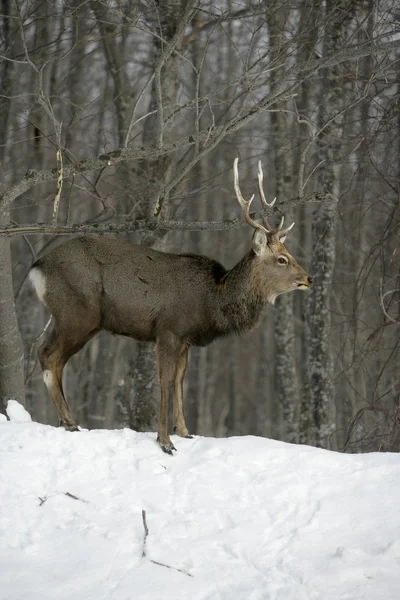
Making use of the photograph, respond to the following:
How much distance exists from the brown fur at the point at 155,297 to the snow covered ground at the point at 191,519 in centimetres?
68

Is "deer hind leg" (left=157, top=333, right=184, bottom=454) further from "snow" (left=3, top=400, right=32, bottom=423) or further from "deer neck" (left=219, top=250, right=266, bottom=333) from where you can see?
"snow" (left=3, top=400, right=32, bottom=423)

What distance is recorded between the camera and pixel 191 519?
20.2ft

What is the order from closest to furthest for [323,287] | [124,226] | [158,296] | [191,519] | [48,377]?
[191,519] < [124,226] < [48,377] < [158,296] < [323,287]

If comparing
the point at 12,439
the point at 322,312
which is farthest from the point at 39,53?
the point at 12,439

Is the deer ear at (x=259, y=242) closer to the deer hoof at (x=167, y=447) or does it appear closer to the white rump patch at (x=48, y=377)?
the deer hoof at (x=167, y=447)

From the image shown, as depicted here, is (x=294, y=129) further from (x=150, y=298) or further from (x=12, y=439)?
(x=12, y=439)

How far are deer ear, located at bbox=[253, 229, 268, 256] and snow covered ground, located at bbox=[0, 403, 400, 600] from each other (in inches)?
85.0

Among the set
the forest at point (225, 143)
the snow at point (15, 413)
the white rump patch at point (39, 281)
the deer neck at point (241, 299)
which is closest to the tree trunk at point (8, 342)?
the forest at point (225, 143)

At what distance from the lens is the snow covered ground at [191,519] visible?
539cm

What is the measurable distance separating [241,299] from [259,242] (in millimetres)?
644

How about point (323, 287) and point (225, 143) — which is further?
point (225, 143)

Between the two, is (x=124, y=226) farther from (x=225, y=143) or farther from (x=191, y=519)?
(x=225, y=143)

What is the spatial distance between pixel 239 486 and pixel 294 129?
305 inches

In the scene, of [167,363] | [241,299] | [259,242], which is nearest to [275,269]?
[259,242]
